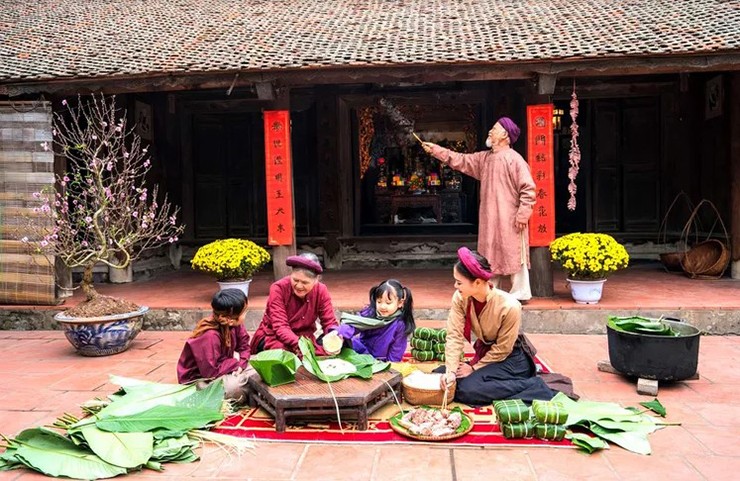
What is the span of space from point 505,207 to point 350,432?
3.40 metres

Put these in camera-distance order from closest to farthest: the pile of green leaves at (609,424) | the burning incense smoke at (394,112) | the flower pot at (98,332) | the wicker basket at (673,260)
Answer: the pile of green leaves at (609,424) < the flower pot at (98,332) < the wicker basket at (673,260) < the burning incense smoke at (394,112)

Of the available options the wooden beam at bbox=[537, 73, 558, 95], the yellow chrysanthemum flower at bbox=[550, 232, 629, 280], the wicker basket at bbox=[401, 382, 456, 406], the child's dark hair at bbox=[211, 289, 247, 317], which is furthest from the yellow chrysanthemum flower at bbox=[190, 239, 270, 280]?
the wooden beam at bbox=[537, 73, 558, 95]

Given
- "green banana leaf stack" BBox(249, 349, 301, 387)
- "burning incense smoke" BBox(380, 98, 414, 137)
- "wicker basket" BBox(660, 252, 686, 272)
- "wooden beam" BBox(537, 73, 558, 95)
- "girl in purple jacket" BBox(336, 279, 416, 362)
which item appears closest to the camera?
"green banana leaf stack" BBox(249, 349, 301, 387)

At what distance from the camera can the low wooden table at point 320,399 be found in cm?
336

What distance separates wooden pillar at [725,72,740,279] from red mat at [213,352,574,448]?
5.93 m

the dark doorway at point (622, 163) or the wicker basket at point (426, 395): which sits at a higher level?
the dark doorway at point (622, 163)

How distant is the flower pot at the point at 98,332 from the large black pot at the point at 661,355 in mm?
4345

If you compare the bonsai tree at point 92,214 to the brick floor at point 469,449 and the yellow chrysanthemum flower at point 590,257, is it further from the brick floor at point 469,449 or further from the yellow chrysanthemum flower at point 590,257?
the yellow chrysanthemum flower at point 590,257

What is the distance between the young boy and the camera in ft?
12.6

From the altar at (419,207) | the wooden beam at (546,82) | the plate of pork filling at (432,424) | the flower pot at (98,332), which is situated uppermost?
the wooden beam at (546,82)

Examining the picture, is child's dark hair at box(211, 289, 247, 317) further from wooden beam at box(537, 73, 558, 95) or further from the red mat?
wooden beam at box(537, 73, 558, 95)

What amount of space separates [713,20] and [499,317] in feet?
17.6

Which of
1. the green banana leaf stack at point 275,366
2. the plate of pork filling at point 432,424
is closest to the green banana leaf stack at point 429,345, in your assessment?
the plate of pork filling at point 432,424

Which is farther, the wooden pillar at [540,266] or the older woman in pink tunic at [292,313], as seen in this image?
the wooden pillar at [540,266]
